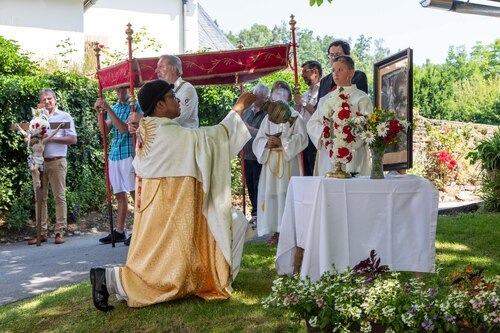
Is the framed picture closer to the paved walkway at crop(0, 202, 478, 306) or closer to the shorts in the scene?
the paved walkway at crop(0, 202, 478, 306)

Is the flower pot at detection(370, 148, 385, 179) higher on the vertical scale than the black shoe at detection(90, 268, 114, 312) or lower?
higher

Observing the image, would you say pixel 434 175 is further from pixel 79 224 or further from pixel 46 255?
pixel 46 255

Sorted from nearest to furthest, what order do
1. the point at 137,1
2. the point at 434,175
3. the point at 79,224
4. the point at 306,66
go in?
1. the point at 306,66
2. the point at 79,224
3. the point at 434,175
4. the point at 137,1

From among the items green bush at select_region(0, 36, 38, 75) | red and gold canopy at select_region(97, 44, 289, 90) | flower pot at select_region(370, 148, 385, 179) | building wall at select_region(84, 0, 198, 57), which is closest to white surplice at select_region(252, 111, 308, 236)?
red and gold canopy at select_region(97, 44, 289, 90)

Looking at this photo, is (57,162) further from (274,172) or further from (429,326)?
(429,326)

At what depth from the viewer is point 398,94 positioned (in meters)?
7.24

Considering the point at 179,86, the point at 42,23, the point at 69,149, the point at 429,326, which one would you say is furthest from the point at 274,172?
the point at 42,23

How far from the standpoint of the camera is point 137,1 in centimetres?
2712

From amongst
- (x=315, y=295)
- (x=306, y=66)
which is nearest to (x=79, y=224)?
Answer: (x=306, y=66)

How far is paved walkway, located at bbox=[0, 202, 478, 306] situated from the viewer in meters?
7.51

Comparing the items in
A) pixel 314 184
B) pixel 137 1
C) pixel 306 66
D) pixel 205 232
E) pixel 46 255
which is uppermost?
pixel 137 1

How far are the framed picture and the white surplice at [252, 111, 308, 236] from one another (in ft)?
4.37

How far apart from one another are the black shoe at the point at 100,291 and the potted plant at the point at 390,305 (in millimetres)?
1809

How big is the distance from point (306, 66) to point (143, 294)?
4.27 metres
